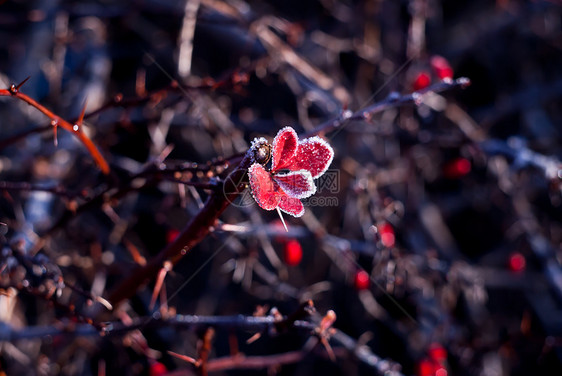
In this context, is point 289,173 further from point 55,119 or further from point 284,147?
point 55,119

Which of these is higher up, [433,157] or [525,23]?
[525,23]

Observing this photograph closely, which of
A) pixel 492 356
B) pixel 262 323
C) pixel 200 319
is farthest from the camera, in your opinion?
pixel 492 356

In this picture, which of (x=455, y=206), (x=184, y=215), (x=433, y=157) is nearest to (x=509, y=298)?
(x=455, y=206)

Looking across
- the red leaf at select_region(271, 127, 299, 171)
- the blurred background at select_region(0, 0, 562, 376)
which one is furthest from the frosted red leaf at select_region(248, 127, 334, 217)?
the blurred background at select_region(0, 0, 562, 376)

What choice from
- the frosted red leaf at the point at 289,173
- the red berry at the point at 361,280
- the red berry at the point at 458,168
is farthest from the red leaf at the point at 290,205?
the red berry at the point at 458,168

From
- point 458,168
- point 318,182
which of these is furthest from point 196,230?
point 458,168

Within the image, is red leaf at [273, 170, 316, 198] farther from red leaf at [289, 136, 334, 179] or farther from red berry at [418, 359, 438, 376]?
red berry at [418, 359, 438, 376]

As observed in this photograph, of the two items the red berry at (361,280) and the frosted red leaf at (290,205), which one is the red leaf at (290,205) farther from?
the red berry at (361,280)

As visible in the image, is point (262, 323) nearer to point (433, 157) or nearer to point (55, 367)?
point (55, 367)
